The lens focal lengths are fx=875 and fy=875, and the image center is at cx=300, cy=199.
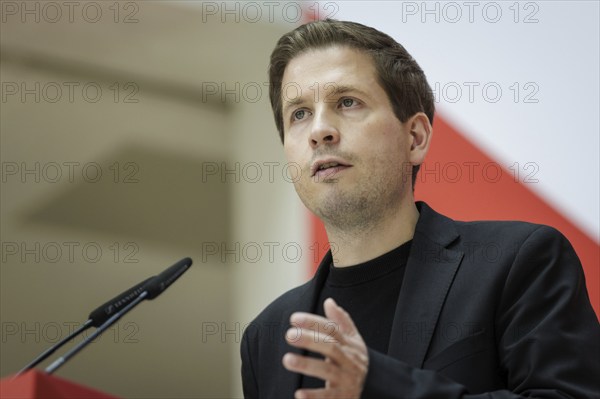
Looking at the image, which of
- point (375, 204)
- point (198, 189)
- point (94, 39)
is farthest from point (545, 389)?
point (94, 39)

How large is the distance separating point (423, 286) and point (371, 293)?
0.56ft

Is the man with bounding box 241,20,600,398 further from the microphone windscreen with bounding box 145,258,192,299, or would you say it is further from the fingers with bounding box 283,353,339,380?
the microphone windscreen with bounding box 145,258,192,299

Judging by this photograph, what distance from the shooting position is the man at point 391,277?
153cm

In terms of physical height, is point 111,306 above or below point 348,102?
below

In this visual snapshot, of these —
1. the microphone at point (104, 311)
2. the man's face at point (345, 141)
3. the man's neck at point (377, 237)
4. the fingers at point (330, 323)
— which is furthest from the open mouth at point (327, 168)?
the fingers at point (330, 323)

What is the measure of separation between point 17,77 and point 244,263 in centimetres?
115

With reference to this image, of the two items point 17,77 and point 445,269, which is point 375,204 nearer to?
point 445,269

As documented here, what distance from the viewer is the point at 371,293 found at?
77.4 inches

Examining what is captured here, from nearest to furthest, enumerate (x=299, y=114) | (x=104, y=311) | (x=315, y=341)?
(x=315, y=341), (x=104, y=311), (x=299, y=114)

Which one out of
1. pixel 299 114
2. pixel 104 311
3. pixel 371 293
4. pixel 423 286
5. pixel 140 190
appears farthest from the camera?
pixel 140 190

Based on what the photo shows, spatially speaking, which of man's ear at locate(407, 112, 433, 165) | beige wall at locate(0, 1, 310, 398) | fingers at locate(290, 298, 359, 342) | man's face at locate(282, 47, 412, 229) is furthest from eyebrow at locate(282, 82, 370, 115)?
beige wall at locate(0, 1, 310, 398)

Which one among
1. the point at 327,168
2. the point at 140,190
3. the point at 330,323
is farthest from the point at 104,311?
the point at 140,190

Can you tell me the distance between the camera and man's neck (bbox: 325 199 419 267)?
202cm

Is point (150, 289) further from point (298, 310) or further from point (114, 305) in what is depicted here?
point (298, 310)
